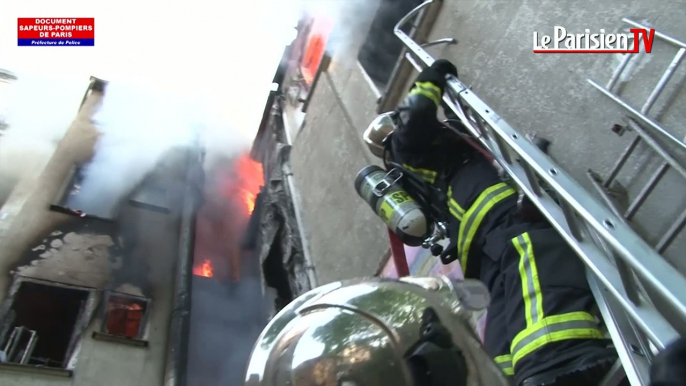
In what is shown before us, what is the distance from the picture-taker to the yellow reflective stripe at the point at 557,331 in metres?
1.84

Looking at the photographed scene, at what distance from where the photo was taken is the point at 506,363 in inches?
81.4

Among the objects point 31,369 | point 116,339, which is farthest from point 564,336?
point 116,339

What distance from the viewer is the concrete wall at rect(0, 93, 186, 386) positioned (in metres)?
7.45

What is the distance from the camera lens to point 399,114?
302 cm

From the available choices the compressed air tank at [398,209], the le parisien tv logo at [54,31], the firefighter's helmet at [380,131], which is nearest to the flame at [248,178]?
the le parisien tv logo at [54,31]

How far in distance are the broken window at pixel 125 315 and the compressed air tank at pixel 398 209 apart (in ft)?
20.2

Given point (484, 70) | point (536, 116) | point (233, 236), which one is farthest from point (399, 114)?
point (233, 236)

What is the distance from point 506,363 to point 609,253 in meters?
0.57

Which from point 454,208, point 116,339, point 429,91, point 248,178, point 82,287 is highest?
point 248,178

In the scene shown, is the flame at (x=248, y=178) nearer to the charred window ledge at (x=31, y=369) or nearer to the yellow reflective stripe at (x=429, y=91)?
the charred window ledge at (x=31, y=369)

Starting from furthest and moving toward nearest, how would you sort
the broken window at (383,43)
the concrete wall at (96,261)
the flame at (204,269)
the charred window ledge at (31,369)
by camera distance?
the flame at (204,269)
the concrete wall at (96,261)
the charred window ledge at (31,369)
the broken window at (383,43)

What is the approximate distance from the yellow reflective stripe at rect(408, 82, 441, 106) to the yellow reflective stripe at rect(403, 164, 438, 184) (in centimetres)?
42

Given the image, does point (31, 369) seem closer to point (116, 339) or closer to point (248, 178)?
point (116, 339)

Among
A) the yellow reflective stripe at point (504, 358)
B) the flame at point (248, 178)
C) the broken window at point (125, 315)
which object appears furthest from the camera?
the flame at point (248, 178)
